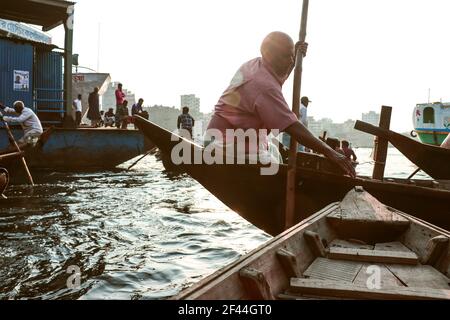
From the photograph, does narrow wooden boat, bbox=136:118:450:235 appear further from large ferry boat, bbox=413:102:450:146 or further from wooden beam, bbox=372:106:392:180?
large ferry boat, bbox=413:102:450:146

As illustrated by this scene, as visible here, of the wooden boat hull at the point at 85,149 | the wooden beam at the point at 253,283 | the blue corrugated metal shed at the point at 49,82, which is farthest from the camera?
the blue corrugated metal shed at the point at 49,82

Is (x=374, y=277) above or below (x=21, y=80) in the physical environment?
below

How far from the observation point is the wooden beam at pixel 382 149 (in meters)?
5.98

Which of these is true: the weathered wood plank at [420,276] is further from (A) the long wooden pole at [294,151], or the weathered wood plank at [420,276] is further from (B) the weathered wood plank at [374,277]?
(A) the long wooden pole at [294,151]

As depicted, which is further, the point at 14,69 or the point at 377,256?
the point at 14,69

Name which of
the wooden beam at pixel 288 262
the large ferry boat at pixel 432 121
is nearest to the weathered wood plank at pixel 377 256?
the wooden beam at pixel 288 262

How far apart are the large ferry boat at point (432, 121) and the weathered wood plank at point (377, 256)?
23.1m

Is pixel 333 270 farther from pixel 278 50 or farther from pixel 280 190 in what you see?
pixel 278 50

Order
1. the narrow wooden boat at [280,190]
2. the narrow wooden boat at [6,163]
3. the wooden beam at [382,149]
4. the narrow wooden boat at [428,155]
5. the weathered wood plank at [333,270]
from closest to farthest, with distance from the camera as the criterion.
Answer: the weathered wood plank at [333,270]
the narrow wooden boat at [280,190]
the wooden beam at [382,149]
the narrow wooden boat at [428,155]
the narrow wooden boat at [6,163]

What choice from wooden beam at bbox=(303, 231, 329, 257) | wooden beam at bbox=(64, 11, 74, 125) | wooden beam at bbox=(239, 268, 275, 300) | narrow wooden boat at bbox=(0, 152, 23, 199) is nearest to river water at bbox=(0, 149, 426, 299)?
narrow wooden boat at bbox=(0, 152, 23, 199)

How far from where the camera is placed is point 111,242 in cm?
554

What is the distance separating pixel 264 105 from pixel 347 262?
4.84ft

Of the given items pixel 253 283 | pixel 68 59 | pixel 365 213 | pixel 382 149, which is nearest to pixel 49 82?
pixel 68 59
